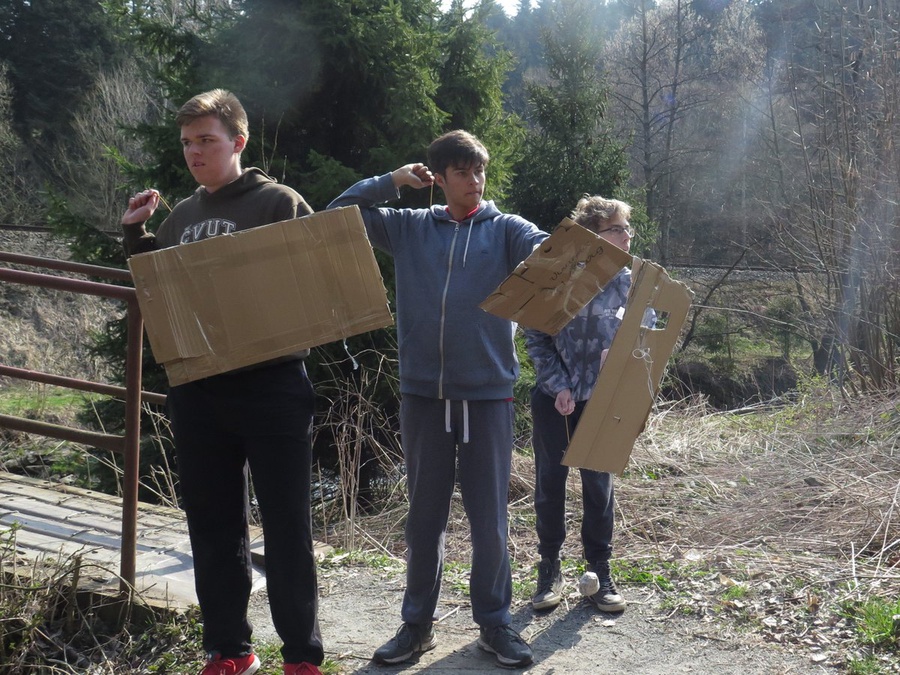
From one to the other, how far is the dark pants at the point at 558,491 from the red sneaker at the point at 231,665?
1.44m

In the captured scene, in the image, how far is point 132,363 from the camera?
3553 mm

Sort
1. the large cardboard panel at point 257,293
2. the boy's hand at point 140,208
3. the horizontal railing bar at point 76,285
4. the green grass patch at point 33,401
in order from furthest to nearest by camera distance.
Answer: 1. the green grass patch at point 33,401
2. the horizontal railing bar at point 76,285
3. the boy's hand at point 140,208
4. the large cardboard panel at point 257,293

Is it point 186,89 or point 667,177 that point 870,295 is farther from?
point 667,177

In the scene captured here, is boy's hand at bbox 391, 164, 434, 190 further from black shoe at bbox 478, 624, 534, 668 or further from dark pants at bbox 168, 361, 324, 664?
black shoe at bbox 478, 624, 534, 668

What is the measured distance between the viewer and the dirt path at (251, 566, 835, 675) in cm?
341

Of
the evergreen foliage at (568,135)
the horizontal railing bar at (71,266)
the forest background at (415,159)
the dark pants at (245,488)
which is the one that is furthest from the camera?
the evergreen foliage at (568,135)

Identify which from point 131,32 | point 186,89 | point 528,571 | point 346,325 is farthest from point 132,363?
point 131,32

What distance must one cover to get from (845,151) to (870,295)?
64.7 inches

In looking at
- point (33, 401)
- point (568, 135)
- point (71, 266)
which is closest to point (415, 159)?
point (71, 266)

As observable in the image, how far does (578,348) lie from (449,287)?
0.86m

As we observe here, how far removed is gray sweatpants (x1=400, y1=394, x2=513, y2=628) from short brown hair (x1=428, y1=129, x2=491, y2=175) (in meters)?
0.86

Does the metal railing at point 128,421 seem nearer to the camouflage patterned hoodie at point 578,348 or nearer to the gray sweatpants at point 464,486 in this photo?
the gray sweatpants at point 464,486

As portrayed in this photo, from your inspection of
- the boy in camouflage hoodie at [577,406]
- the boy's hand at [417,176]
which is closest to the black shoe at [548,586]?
the boy in camouflage hoodie at [577,406]

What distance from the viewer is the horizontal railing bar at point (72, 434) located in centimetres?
364
